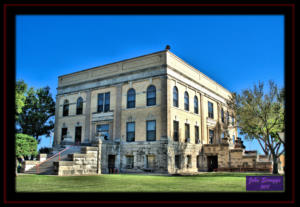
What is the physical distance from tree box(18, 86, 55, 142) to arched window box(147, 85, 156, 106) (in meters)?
15.7

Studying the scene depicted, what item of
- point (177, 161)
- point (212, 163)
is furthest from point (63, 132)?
point (212, 163)

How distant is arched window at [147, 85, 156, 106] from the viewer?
87.8 feet

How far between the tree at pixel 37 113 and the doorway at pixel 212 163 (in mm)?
20257

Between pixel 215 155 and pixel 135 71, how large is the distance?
12.1m

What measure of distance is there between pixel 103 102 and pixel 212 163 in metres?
13.3

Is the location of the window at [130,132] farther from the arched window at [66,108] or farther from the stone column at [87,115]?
the arched window at [66,108]

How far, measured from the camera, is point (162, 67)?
26250 millimetres

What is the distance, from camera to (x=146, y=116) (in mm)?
26812

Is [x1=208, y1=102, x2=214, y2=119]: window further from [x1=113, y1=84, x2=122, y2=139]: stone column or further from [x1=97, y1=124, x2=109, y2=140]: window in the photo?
[x1=97, y1=124, x2=109, y2=140]: window

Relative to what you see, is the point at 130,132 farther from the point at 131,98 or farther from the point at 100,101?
the point at 100,101

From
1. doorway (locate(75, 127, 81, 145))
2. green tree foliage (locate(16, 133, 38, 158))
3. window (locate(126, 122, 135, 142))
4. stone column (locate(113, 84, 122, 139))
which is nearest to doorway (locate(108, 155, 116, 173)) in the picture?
stone column (locate(113, 84, 122, 139))

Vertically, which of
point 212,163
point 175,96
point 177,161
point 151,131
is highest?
point 175,96
